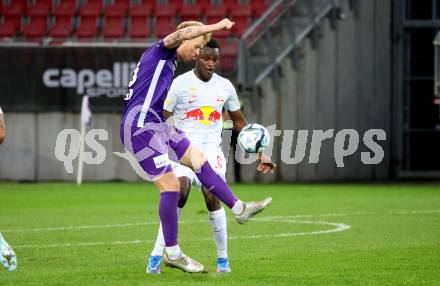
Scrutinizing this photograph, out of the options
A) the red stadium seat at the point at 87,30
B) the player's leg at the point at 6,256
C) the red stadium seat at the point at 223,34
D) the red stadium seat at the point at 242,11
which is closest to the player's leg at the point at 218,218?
the player's leg at the point at 6,256

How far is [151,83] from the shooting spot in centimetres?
941

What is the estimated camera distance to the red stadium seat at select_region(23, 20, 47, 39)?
2686cm

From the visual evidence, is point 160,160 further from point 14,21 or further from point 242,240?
point 14,21

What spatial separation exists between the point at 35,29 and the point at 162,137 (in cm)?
1825

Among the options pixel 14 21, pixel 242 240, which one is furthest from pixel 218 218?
pixel 14 21

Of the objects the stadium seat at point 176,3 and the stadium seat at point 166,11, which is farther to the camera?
the stadium seat at point 176,3

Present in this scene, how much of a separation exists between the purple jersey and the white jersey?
0.77m

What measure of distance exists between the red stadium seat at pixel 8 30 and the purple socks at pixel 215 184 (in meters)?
18.1

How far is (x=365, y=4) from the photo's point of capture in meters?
26.5

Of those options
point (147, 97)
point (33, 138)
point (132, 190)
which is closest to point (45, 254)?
point (147, 97)

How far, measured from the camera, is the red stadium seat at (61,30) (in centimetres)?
2675

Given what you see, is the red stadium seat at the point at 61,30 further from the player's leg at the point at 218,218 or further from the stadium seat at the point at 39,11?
the player's leg at the point at 218,218

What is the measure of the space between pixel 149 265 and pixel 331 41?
1667 cm

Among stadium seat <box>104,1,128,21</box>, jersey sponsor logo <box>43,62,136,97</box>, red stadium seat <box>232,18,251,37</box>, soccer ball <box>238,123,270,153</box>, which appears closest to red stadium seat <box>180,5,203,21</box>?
red stadium seat <box>232,18,251,37</box>
